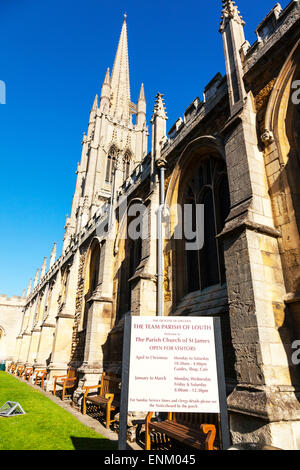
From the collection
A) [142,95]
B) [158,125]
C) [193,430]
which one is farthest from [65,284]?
[142,95]

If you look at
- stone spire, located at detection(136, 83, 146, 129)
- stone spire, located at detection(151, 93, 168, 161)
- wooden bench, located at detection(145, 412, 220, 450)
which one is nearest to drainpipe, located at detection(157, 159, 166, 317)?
stone spire, located at detection(151, 93, 168, 161)

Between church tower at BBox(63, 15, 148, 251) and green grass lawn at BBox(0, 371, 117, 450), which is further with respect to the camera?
church tower at BBox(63, 15, 148, 251)

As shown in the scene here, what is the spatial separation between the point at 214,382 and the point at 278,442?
56.8 inches

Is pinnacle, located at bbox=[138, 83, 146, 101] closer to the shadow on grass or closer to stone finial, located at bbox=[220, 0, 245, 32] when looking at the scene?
stone finial, located at bbox=[220, 0, 245, 32]

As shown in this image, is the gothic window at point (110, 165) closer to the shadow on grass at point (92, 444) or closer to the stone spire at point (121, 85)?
the stone spire at point (121, 85)

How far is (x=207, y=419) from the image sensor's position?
475 centimetres

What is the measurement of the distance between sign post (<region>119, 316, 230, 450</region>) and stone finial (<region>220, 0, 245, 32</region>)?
7.69 metres

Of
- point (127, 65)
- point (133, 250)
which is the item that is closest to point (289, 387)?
point (133, 250)

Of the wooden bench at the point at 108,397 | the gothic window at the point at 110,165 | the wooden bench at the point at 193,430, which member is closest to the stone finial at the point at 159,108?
the wooden bench at the point at 108,397

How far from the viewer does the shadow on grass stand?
4864mm

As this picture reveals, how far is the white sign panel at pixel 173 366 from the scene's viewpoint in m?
2.88

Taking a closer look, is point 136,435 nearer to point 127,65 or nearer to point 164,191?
point 164,191

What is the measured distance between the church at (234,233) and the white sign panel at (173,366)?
4.09ft

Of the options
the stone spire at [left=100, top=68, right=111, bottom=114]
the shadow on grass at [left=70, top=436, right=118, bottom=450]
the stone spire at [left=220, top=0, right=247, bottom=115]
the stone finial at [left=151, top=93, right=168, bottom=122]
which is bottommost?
the shadow on grass at [left=70, top=436, right=118, bottom=450]
